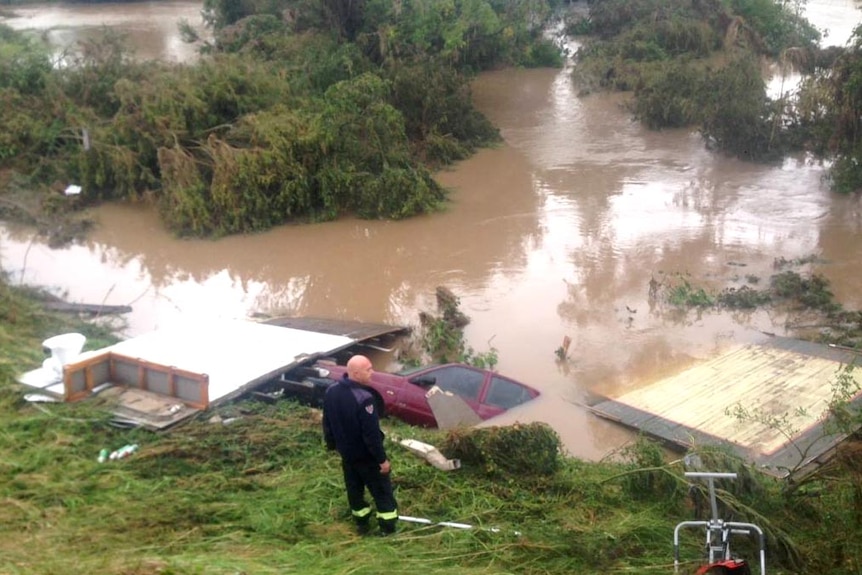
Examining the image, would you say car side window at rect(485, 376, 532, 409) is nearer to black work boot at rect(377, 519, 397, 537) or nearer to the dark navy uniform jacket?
black work boot at rect(377, 519, 397, 537)

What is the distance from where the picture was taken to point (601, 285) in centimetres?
1408

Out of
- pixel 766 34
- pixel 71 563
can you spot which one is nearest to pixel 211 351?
pixel 71 563

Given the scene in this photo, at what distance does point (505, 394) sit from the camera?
32.3 ft

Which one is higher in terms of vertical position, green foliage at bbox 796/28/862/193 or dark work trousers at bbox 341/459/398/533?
green foliage at bbox 796/28/862/193

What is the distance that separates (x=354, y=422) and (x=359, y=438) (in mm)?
122

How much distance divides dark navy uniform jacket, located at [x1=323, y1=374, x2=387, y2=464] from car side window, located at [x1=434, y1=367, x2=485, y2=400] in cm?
372

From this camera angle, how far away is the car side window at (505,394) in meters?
9.65

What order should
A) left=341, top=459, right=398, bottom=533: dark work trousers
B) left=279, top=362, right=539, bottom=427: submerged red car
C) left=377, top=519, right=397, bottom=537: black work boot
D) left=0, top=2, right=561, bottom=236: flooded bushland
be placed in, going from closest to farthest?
left=341, top=459, right=398, bottom=533: dark work trousers, left=377, top=519, right=397, bottom=537: black work boot, left=279, top=362, right=539, bottom=427: submerged red car, left=0, top=2, right=561, bottom=236: flooded bushland

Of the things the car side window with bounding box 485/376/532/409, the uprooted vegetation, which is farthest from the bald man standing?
the uprooted vegetation

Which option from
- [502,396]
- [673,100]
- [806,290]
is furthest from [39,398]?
[673,100]

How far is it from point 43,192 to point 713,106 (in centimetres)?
1432

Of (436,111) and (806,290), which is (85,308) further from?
(436,111)

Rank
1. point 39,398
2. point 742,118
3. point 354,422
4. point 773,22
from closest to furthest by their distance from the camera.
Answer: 1. point 354,422
2. point 39,398
3. point 742,118
4. point 773,22

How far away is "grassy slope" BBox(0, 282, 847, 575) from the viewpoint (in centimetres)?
543
